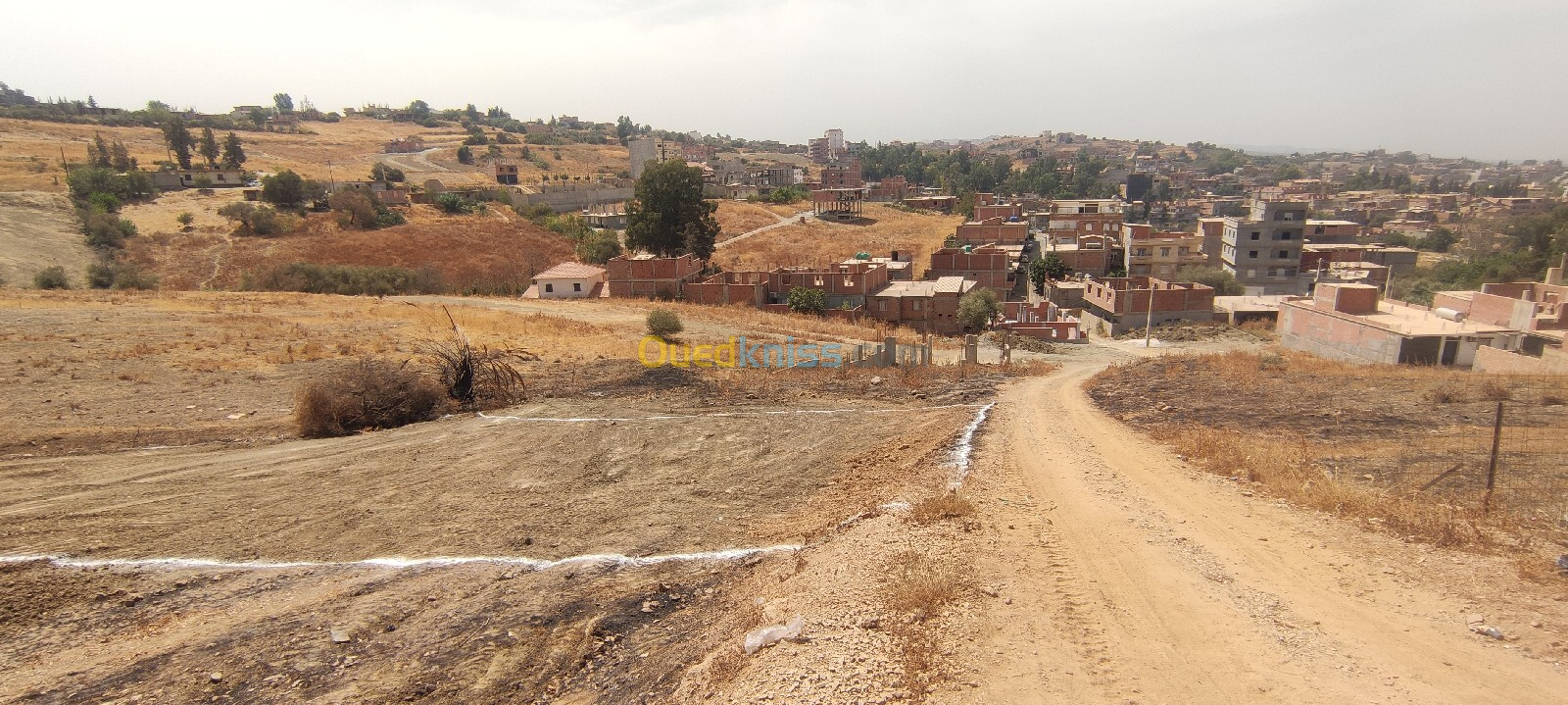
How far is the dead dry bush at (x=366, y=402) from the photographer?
11.9 m

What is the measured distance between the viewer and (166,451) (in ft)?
35.5

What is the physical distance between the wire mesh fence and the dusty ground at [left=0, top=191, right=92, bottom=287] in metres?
47.1

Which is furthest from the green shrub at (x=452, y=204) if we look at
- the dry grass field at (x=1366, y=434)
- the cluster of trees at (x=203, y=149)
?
the dry grass field at (x=1366, y=434)

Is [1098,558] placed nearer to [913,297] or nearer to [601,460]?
[601,460]

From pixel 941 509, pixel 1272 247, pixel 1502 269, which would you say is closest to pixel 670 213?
pixel 941 509

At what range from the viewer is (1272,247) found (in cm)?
5353

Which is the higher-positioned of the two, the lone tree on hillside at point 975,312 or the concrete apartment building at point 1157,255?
the concrete apartment building at point 1157,255

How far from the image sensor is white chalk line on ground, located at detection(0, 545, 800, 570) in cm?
713

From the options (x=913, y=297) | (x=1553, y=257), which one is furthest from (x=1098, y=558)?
(x=1553, y=257)

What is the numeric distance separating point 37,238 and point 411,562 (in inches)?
2006

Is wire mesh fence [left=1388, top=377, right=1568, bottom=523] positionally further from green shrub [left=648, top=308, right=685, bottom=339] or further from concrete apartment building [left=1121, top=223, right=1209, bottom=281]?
concrete apartment building [left=1121, top=223, right=1209, bottom=281]

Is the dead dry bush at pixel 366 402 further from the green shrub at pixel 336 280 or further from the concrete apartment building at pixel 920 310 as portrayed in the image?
the concrete apartment building at pixel 920 310

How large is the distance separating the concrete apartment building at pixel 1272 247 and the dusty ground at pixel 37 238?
69.4 meters

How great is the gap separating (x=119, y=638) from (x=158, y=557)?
1.56m
